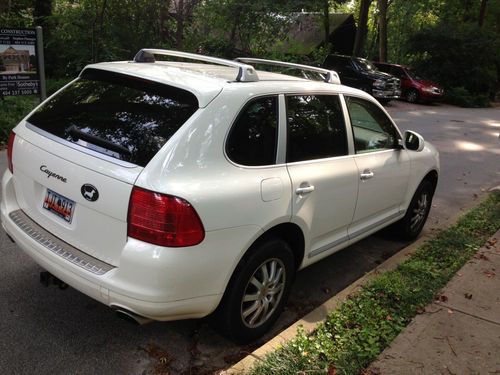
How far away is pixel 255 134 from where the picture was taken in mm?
3201

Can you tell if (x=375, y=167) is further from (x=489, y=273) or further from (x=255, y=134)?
(x=255, y=134)

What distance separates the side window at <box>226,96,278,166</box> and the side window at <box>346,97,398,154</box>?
1.06 m

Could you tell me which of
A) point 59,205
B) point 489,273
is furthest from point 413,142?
point 59,205

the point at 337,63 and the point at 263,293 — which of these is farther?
the point at 337,63

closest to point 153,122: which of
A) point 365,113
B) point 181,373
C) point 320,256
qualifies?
point 181,373

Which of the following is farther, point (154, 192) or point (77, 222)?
point (77, 222)

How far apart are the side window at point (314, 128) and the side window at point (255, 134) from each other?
0.53ft

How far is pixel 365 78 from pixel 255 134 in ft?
63.9

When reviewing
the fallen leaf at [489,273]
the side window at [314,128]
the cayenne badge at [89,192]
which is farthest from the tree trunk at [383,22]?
the cayenne badge at [89,192]

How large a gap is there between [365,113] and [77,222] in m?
2.72

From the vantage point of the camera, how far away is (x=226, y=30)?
17391mm

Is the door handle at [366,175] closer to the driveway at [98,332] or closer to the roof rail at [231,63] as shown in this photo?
the driveway at [98,332]

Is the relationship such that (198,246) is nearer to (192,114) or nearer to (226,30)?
(192,114)

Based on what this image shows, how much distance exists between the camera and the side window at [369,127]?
425 centimetres
